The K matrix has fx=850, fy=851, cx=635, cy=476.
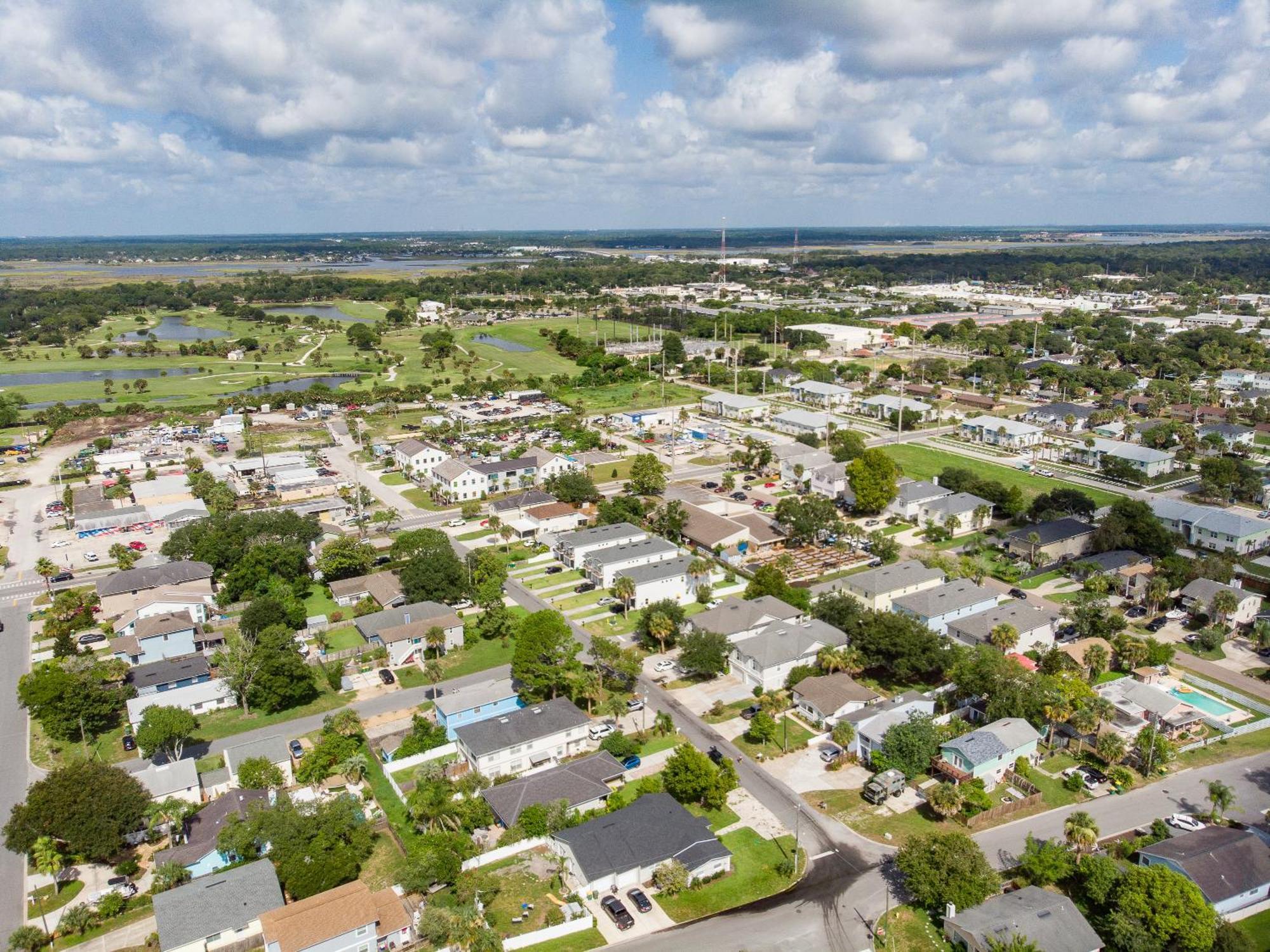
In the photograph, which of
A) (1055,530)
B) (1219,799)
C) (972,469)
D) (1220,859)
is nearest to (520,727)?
(1220,859)

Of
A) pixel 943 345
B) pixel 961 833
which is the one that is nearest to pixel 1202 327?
pixel 943 345

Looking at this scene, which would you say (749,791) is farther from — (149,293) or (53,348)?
(149,293)

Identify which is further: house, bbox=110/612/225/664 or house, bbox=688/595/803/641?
house, bbox=110/612/225/664

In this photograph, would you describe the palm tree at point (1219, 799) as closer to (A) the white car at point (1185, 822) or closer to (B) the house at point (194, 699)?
(A) the white car at point (1185, 822)

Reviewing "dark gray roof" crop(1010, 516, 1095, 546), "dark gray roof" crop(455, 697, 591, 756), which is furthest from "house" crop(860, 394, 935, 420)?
"dark gray roof" crop(455, 697, 591, 756)

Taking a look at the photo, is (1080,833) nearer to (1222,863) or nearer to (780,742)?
(1222,863)

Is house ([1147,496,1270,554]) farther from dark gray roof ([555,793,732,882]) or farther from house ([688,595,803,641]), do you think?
dark gray roof ([555,793,732,882])
